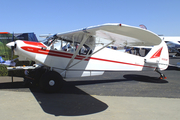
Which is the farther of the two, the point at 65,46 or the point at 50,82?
the point at 65,46

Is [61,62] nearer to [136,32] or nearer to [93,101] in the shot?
[93,101]

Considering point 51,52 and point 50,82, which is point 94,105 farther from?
point 51,52

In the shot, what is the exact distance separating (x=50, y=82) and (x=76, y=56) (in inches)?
66.9

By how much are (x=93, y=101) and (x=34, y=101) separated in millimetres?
1781

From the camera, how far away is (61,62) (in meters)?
6.41

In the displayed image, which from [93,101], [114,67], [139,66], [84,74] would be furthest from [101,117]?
[139,66]

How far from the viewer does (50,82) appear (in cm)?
552

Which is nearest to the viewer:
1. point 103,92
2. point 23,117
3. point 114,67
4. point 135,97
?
point 23,117

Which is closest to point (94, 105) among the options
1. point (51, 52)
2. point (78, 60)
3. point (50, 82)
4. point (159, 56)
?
point (50, 82)

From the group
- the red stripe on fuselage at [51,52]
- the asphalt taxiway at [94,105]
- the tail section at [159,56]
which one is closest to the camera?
the asphalt taxiway at [94,105]

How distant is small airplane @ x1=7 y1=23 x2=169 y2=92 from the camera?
219 inches

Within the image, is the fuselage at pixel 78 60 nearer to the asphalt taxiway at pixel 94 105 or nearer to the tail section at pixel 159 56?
the tail section at pixel 159 56

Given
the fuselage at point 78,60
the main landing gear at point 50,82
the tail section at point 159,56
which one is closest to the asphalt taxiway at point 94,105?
the main landing gear at point 50,82

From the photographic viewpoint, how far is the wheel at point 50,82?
548 cm
